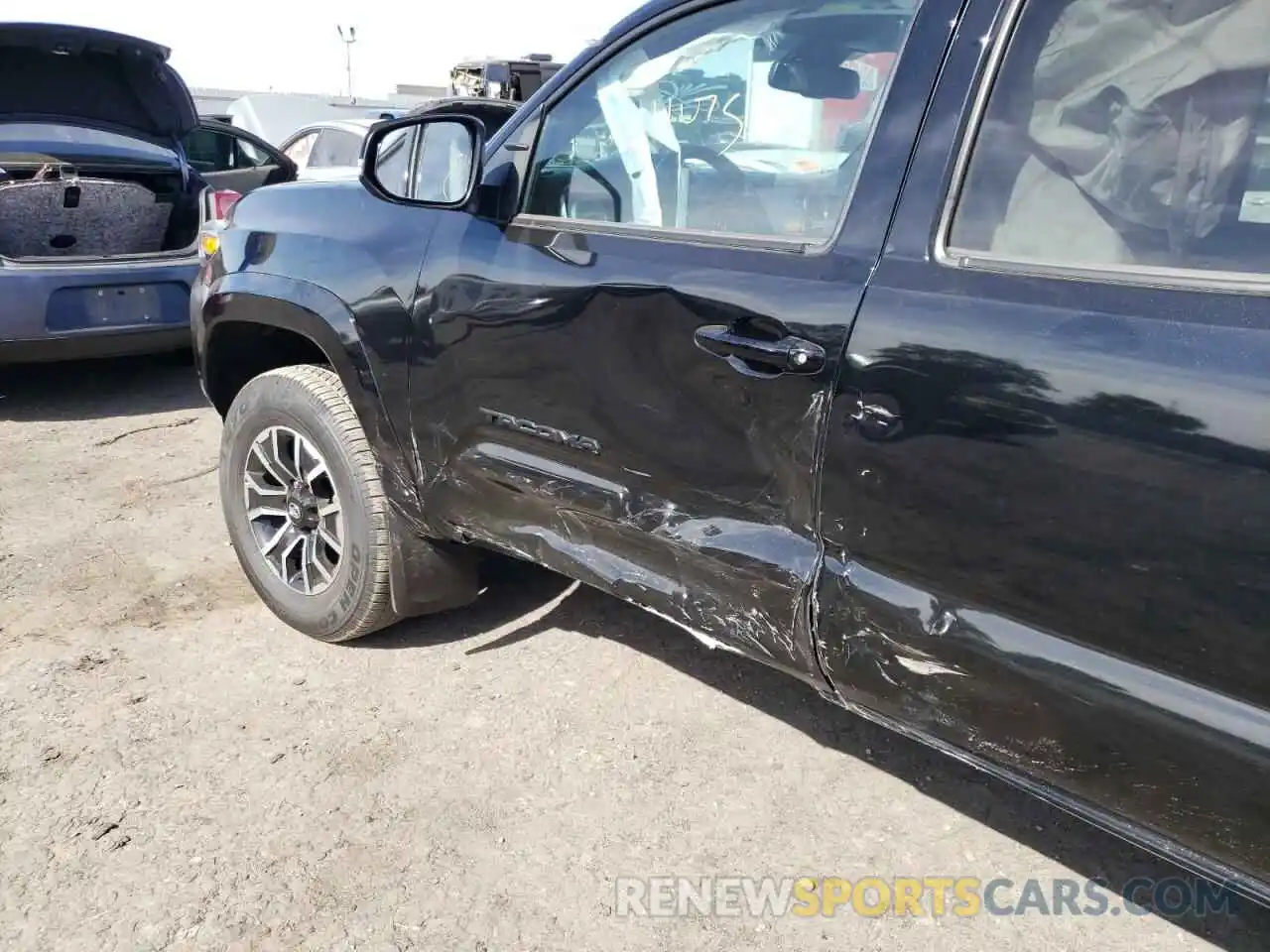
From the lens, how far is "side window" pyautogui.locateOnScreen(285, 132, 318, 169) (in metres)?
11.1

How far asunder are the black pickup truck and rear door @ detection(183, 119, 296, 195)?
6156 millimetres

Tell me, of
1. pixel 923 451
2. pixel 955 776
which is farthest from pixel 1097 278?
pixel 955 776

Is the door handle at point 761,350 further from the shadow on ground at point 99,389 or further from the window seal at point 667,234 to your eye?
the shadow on ground at point 99,389

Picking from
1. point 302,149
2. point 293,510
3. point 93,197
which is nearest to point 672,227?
point 293,510

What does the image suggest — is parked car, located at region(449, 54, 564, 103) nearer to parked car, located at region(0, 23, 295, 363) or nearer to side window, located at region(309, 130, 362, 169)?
side window, located at region(309, 130, 362, 169)

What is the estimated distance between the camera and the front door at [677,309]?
6.18ft

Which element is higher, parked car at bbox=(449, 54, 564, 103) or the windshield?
parked car at bbox=(449, 54, 564, 103)

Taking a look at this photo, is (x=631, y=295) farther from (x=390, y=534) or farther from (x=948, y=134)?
(x=390, y=534)

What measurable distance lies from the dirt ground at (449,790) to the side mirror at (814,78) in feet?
5.19

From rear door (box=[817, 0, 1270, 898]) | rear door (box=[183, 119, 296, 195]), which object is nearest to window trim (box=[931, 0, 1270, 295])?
rear door (box=[817, 0, 1270, 898])

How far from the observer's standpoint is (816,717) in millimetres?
2803

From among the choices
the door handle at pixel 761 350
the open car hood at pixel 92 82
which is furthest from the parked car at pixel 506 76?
the door handle at pixel 761 350

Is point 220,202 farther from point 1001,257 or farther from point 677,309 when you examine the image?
point 1001,257

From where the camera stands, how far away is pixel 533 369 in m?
2.30
